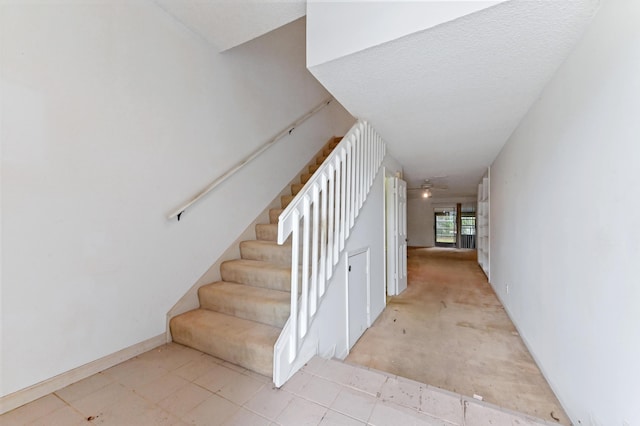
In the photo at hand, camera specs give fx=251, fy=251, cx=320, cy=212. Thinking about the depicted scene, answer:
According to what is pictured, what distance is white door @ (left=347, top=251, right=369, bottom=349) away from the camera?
7.99 feet

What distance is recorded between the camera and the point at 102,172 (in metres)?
1.64

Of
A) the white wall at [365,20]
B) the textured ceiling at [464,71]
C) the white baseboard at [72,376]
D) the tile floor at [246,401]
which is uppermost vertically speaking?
the white wall at [365,20]

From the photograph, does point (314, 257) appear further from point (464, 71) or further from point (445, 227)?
point (445, 227)

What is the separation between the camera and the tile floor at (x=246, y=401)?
4.03ft

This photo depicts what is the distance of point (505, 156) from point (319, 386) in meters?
3.75

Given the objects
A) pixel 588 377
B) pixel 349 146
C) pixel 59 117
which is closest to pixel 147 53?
pixel 59 117

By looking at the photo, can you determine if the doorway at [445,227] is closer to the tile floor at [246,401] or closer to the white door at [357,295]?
the white door at [357,295]

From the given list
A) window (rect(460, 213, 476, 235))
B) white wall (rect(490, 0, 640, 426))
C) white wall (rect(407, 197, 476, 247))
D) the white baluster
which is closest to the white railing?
the white baluster

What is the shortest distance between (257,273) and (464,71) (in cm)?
223

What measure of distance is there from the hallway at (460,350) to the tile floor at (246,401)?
718mm

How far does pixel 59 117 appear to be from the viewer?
57.7 inches

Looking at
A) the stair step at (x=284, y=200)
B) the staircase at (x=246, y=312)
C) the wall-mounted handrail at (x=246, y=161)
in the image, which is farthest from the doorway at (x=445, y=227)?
the staircase at (x=246, y=312)

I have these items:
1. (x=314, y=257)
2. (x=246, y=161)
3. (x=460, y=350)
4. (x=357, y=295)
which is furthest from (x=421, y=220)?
(x=314, y=257)

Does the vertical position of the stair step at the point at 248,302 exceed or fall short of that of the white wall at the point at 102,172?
it falls short
